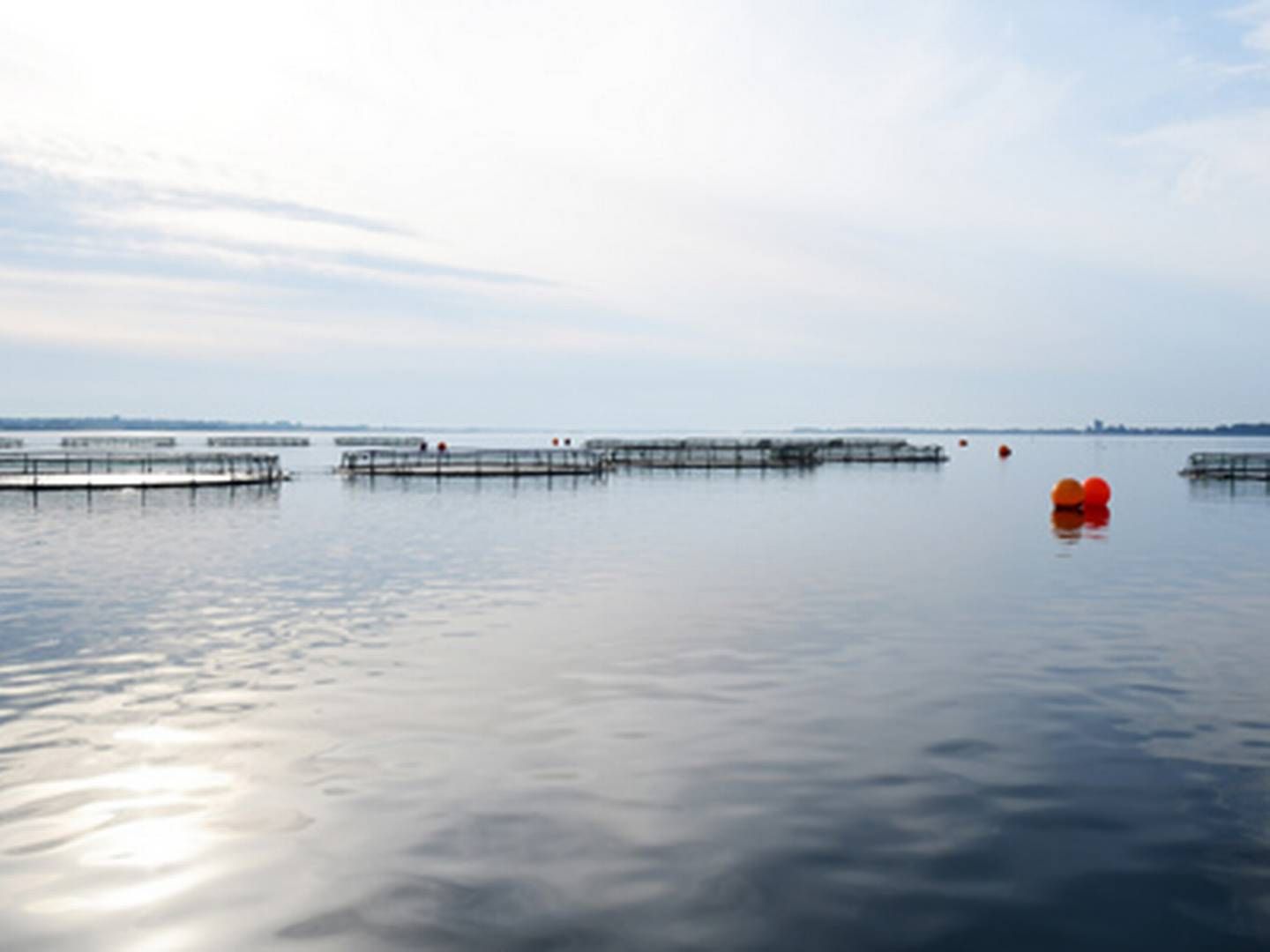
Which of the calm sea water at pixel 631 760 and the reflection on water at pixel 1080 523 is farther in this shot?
the reflection on water at pixel 1080 523

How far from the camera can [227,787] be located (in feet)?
36.6

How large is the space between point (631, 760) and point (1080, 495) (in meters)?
47.0

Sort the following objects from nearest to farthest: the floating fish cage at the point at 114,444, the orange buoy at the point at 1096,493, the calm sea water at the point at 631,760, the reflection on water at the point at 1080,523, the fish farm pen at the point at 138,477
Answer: the calm sea water at the point at 631,760
the reflection on water at the point at 1080,523
the orange buoy at the point at 1096,493
the fish farm pen at the point at 138,477
the floating fish cage at the point at 114,444

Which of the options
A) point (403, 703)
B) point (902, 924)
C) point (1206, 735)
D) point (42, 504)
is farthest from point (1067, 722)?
point (42, 504)

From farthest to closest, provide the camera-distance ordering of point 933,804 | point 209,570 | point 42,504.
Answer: point 42,504, point 209,570, point 933,804

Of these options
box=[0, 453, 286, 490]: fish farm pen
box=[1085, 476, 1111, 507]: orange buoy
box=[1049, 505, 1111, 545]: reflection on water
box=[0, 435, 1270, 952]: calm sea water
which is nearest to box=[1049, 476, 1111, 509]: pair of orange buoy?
box=[1085, 476, 1111, 507]: orange buoy

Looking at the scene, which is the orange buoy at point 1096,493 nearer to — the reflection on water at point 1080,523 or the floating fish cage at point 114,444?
the reflection on water at point 1080,523

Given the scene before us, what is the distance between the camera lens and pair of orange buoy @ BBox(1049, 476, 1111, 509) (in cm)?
5259

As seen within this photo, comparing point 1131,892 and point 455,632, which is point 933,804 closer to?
point 1131,892

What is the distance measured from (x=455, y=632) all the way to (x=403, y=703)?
16.9 ft

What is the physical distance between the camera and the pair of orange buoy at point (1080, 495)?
52.6m

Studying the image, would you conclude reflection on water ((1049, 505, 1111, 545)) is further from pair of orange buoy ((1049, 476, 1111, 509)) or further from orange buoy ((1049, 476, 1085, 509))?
orange buoy ((1049, 476, 1085, 509))

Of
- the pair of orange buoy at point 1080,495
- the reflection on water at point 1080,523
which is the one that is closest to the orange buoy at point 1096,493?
the pair of orange buoy at point 1080,495

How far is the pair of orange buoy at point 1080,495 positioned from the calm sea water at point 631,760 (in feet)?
80.9
